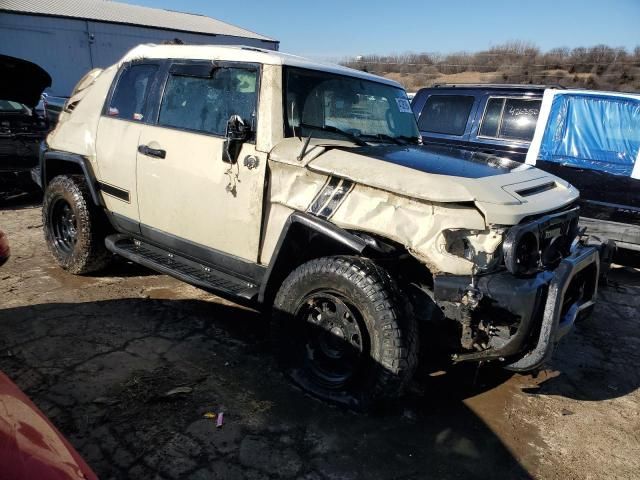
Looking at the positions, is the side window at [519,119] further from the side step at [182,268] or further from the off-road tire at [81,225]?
the off-road tire at [81,225]

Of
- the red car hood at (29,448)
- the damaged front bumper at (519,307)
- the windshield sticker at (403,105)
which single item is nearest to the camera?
the red car hood at (29,448)

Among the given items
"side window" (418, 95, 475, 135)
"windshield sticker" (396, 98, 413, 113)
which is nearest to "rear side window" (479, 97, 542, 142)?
"side window" (418, 95, 475, 135)

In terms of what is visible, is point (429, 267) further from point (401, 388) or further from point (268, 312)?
point (268, 312)

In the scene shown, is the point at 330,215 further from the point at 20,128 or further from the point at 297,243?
the point at 20,128

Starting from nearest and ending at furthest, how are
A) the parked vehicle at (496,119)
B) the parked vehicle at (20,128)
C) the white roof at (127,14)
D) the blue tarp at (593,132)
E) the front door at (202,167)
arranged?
the front door at (202,167)
the parked vehicle at (20,128)
the parked vehicle at (496,119)
the blue tarp at (593,132)
the white roof at (127,14)

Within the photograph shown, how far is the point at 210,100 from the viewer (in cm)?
353

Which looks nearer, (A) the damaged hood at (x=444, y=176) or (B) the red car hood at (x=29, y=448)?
(B) the red car hood at (x=29, y=448)

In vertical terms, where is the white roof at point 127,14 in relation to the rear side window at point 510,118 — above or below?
above

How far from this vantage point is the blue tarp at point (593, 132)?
23.1ft

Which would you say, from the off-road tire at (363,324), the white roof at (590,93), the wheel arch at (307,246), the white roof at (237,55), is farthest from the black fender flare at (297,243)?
the white roof at (590,93)

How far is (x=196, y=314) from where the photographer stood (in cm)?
409

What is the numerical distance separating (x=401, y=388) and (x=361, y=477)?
0.53 meters

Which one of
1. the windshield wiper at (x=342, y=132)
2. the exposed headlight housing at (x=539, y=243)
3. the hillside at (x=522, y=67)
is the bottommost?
the exposed headlight housing at (x=539, y=243)

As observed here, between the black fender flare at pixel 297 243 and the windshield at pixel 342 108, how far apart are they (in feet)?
2.09
